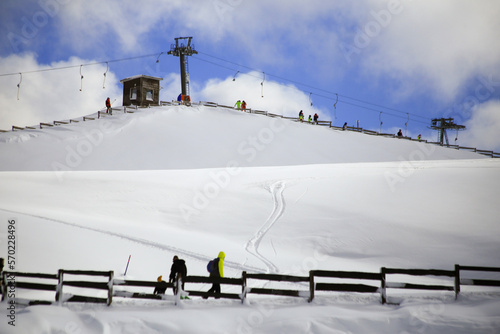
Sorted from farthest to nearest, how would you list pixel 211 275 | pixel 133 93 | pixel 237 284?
1. pixel 133 93
2. pixel 211 275
3. pixel 237 284

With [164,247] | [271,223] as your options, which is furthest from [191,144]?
[164,247]

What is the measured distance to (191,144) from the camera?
46.6 metres

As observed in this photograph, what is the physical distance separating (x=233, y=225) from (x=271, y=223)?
2.29 meters

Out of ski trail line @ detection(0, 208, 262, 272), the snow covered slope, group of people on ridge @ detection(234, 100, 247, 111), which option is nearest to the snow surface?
ski trail line @ detection(0, 208, 262, 272)

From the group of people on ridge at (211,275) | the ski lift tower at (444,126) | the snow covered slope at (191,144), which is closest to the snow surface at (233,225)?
the snow covered slope at (191,144)

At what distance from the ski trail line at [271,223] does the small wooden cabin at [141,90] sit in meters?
33.1

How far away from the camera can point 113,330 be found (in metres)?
10.1

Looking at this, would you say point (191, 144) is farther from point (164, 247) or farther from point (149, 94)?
point (164, 247)

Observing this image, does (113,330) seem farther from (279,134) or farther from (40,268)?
(279,134)

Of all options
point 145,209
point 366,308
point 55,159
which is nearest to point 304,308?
point 366,308

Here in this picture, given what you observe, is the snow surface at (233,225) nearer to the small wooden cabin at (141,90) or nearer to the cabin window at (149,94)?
the small wooden cabin at (141,90)

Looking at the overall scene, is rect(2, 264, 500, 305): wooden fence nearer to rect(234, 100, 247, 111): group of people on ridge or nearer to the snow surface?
the snow surface

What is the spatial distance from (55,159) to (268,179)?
21568mm

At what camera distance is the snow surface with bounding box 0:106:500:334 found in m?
10.6
